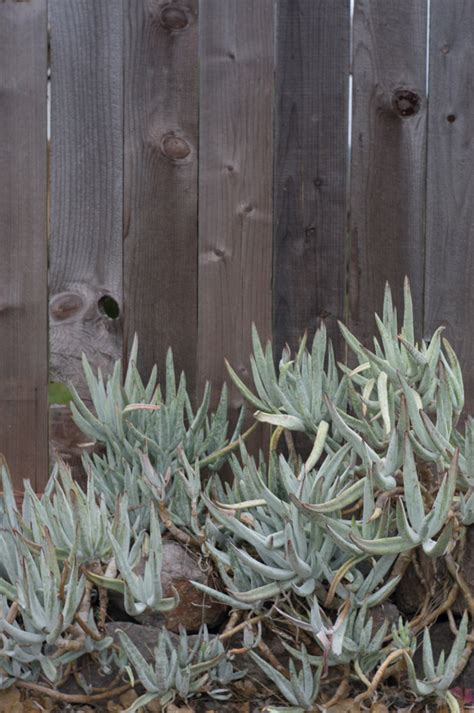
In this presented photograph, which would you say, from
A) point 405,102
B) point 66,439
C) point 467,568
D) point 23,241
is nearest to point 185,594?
point 467,568

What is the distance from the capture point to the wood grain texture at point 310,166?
2410 millimetres

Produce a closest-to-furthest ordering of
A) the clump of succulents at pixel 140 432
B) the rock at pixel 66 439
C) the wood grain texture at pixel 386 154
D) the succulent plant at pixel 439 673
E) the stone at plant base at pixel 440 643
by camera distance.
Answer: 1. the succulent plant at pixel 439 673
2. the stone at plant base at pixel 440 643
3. the clump of succulents at pixel 140 432
4. the wood grain texture at pixel 386 154
5. the rock at pixel 66 439

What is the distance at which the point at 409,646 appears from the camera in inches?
64.1

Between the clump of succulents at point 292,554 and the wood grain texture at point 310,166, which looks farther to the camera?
the wood grain texture at point 310,166

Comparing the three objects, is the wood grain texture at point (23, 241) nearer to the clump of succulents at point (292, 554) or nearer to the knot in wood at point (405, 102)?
the clump of succulents at point (292, 554)

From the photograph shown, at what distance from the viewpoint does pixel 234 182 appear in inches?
96.3

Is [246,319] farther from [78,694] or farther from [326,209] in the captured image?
[78,694]

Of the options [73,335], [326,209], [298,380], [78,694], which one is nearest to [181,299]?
[73,335]

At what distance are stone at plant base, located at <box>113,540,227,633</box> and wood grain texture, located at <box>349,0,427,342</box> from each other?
92cm

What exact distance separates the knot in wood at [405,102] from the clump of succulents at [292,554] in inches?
31.3

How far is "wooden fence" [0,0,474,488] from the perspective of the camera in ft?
7.93

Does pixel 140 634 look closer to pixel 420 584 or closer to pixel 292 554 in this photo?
pixel 292 554

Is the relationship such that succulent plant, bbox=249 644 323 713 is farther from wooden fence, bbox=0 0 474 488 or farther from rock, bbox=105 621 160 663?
wooden fence, bbox=0 0 474 488

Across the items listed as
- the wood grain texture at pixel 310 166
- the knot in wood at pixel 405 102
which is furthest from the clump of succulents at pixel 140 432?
the knot in wood at pixel 405 102
